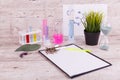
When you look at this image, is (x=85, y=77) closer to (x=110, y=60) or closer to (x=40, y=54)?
(x=110, y=60)

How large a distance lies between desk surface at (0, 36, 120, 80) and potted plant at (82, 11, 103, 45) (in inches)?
2.0

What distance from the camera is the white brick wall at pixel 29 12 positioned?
1345 millimetres

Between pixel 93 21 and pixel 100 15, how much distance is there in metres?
0.08

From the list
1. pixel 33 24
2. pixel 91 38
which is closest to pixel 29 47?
pixel 33 24

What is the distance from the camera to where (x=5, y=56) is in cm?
112

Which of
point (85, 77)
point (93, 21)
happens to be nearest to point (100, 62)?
point (85, 77)

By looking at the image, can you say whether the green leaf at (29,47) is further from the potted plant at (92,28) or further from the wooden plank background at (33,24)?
the potted plant at (92,28)

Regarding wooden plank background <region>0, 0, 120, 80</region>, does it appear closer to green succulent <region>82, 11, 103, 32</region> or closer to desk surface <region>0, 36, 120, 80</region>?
desk surface <region>0, 36, 120, 80</region>

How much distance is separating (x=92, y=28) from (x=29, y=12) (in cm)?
45

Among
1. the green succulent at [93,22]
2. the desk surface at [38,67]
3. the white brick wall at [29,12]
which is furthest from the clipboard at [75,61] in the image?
the white brick wall at [29,12]

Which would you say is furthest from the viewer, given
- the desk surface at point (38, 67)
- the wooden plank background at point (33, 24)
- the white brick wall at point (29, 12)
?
the white brick wall at point (29, 12)

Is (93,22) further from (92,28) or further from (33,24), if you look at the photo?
(33,24)

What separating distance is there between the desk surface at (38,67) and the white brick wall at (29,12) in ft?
0.64

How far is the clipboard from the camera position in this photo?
959mm
